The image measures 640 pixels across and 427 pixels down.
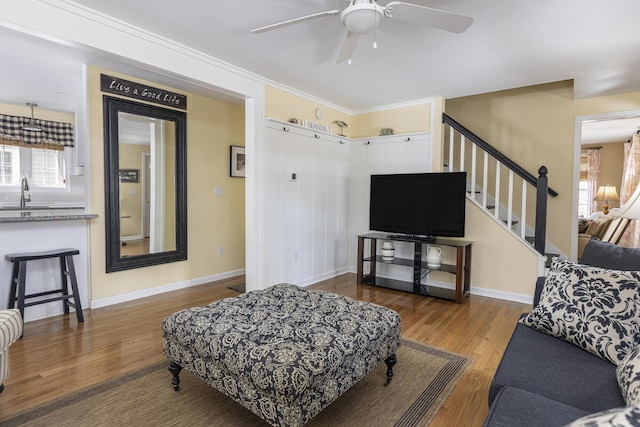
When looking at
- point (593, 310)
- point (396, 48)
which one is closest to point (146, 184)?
point (396, 48)

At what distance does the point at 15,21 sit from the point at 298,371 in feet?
8.64

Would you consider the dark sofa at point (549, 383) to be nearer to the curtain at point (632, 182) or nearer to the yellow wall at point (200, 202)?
the yellow wall at point (200, 202)

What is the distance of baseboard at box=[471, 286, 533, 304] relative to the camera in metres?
3.71

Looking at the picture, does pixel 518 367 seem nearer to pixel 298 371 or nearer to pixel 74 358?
pixel 298 371

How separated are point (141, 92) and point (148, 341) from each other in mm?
2562

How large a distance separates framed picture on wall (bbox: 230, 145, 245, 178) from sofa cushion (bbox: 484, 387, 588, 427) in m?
4.11

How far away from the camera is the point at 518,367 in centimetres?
144

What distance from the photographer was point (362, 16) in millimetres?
1899

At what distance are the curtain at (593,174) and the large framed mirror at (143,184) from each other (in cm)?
852

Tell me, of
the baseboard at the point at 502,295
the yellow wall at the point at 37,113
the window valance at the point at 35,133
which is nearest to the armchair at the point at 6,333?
the baseboard at the point at 502,295

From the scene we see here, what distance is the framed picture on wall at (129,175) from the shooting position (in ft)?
11.6

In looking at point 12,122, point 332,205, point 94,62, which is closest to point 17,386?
point 94,62

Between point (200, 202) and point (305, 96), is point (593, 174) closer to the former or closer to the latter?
point (305, 96)

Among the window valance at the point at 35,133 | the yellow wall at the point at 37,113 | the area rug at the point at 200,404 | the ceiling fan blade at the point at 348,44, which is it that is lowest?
the area rug at the point at 200,404
